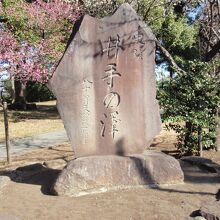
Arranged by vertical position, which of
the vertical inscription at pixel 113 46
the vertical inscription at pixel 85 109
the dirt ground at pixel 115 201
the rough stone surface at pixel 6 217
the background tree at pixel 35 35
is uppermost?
the background tree at pixel 35 35

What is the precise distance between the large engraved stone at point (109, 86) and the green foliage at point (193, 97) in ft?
8.39

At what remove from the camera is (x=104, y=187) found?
6.73m

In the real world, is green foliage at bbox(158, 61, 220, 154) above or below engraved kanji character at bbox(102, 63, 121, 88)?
below

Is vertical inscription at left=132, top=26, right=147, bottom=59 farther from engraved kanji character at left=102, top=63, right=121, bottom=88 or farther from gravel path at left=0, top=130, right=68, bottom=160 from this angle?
gravel path at left=0, top=130, right=68, bottom=160

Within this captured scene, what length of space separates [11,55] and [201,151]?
905cm

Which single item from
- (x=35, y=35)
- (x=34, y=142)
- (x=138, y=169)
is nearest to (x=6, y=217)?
(x=138, y=169)

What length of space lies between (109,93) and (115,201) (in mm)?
1774

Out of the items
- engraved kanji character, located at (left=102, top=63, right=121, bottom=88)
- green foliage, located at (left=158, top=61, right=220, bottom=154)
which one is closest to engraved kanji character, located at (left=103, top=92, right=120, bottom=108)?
engraved kanji character, located at (left=102, top=63, right=121, bottom=88)

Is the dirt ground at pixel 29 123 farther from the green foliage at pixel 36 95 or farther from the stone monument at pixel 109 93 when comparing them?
the green foliage at pixel 36 95

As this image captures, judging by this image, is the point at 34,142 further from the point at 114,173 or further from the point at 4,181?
the point at 114,173

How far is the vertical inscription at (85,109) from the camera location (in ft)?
23.1

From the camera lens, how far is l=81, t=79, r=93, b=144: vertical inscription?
23.1ft

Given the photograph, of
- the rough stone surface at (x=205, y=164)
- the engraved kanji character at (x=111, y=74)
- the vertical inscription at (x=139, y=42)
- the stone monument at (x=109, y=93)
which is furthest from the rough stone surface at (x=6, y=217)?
the rough stone surface at (x=205, y=164)

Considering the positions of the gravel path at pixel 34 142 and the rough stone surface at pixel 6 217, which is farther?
the gravel path at pixel 34 142
